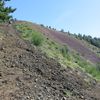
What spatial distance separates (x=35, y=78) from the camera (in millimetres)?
18500

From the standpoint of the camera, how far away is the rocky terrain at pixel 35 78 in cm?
1694

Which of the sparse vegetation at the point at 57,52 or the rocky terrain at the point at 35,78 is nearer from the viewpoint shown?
the rocky terrain at the point at 35,78

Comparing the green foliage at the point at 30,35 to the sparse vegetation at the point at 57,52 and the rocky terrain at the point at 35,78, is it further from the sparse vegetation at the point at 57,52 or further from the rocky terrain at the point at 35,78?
the rocky terrain at the point at 35,78

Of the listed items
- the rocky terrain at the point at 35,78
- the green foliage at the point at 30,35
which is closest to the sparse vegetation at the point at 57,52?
the green foliage at the point at 30,35

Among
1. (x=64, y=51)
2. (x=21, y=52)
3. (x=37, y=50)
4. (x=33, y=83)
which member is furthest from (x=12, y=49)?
(x=64, y=51)

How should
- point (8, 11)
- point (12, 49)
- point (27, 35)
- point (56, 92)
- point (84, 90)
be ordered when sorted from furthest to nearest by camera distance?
point (27, 35) < point (8, 11) < point (12, 49) < point (84, 90) < point (56, 92)

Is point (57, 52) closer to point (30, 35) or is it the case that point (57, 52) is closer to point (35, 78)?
point (30, 35)

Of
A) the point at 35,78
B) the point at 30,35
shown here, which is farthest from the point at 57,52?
the point at 35,78

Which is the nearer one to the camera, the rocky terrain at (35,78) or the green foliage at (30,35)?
the rocky terrain at (35,78)

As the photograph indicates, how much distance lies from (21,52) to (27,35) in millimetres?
5423

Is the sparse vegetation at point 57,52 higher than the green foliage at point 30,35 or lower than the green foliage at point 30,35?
lower

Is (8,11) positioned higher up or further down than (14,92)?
higher up

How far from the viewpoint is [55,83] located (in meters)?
18.9

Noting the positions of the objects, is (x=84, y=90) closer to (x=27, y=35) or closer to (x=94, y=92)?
(x=94, y=92)
